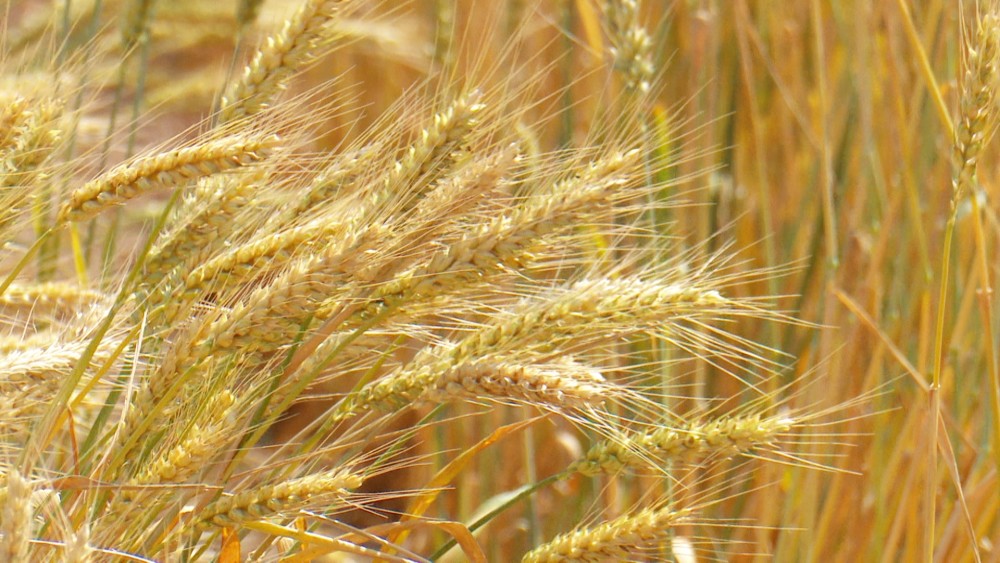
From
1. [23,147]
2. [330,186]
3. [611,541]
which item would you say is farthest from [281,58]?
[611,541]

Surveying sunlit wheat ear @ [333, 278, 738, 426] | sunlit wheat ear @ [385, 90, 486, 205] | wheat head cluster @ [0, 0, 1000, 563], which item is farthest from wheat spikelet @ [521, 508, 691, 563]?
sunlit wheat ear @ [385, 90, 486, 205]

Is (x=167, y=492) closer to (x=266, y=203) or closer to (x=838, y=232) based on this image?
(x=266, y=203)

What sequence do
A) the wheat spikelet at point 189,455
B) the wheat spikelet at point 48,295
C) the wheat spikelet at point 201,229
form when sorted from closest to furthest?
the wheat spikelet at point 189,455 → the wheat spikelet at point 201,229 → the wheat spikelet at point 48,295

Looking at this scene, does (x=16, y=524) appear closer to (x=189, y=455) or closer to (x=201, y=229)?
(x=189, y=455)

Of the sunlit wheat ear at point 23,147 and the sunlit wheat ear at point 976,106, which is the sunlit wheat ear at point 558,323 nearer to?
the sunlit wheat ear at point 976,106

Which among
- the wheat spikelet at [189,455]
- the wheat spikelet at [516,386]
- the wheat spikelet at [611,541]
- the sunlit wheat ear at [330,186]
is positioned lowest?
the wheat spikelet at [611,541]

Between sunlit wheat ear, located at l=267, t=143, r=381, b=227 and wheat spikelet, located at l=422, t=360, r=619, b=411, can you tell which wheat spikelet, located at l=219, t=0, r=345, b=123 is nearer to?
sunlit wheat ear, located at l=267, t=143, r=381, b=227

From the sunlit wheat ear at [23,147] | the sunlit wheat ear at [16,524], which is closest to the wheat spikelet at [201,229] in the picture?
the sunlit wheat ear at [23,147]
